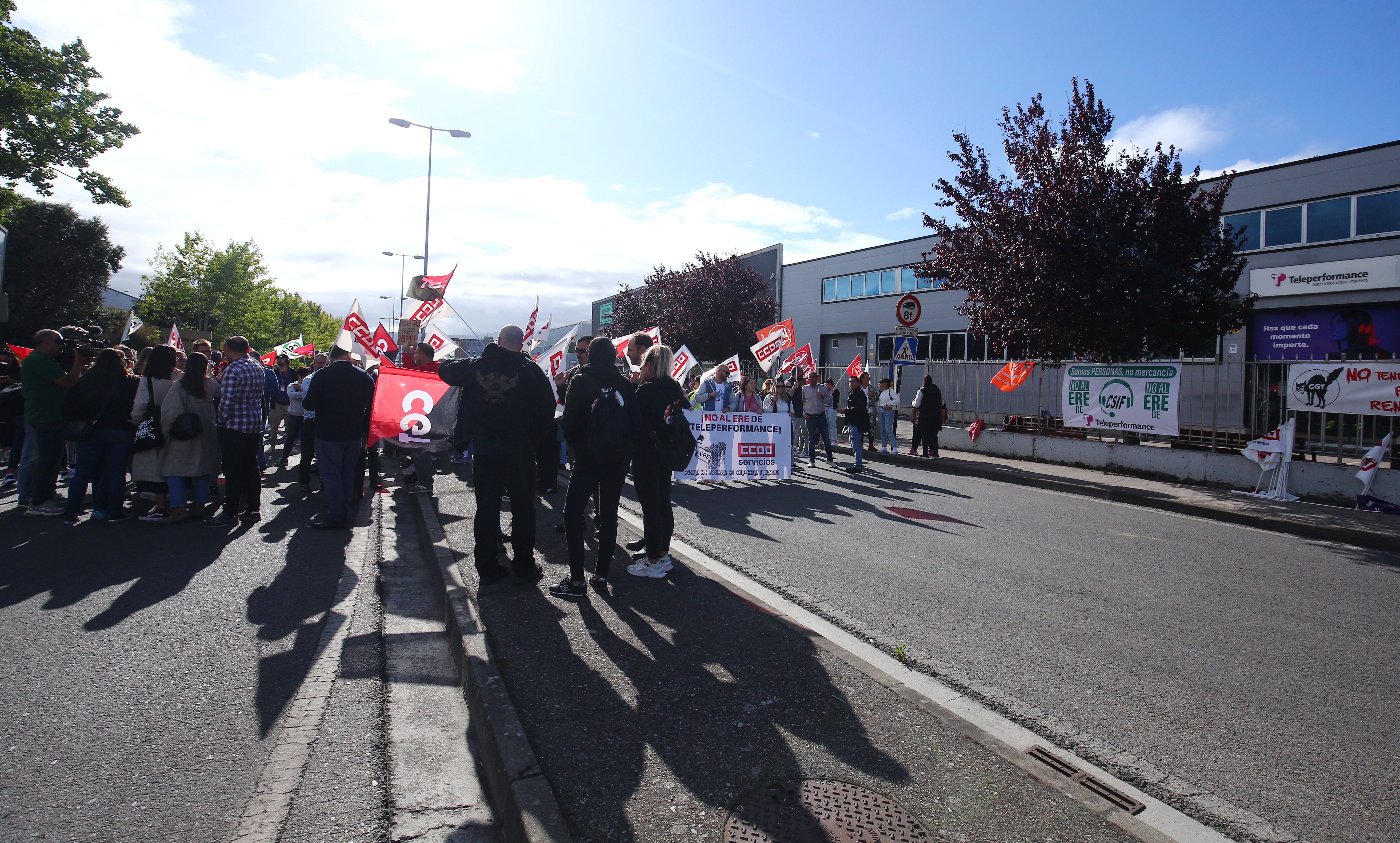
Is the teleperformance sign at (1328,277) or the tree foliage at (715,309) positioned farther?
the tree foliage at (715,309)

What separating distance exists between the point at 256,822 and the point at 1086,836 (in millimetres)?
2879

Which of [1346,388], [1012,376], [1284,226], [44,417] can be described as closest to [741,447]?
[1012,376]

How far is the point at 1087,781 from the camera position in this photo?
9.38ft

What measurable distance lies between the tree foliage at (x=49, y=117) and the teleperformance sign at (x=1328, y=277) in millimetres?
36252

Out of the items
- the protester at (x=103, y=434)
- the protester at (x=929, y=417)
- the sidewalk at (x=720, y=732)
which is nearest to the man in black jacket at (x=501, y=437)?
the sidewalk at (x=720, y=732)

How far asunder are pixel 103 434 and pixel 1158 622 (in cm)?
936

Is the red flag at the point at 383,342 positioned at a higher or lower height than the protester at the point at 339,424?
higher

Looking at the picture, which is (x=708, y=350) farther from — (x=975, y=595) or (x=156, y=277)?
(x=156, y=277)

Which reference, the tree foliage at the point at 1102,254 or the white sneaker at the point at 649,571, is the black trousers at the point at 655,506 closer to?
the white sneaker at the point at 649,571

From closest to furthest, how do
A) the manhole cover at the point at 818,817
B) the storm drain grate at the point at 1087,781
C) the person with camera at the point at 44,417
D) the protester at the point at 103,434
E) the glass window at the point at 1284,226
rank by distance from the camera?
the manhole cover at the point at 818,817 → the storm drain grate at the point at 1087,781 → the protester at the point at 103,434 → the person with camera at the point at 44,417 → the glass window at the point at 1284,226

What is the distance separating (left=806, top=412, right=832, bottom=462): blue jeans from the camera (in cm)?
1410

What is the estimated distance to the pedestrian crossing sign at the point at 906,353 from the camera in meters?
16.2

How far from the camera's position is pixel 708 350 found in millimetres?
32844

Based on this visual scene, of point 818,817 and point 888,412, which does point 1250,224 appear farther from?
point 818,817
